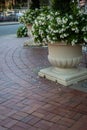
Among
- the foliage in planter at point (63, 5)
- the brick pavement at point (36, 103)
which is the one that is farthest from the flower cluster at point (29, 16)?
the foliage in planter at point (63, 5)

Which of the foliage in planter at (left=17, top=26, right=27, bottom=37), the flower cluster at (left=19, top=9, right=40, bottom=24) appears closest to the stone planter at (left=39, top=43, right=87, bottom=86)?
the flower cluster at (left=19, top=9, right=40, bottom=24)

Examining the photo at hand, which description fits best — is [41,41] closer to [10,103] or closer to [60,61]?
[60,61]

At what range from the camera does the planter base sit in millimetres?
5082

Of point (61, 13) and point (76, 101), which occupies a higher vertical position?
point (61, 13)

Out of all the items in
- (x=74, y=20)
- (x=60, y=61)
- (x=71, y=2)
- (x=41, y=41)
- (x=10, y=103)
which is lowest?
(x=10, y=103)

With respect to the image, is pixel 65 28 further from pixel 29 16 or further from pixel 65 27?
pixel 29 16

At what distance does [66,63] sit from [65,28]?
68cm

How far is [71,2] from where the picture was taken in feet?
16.8

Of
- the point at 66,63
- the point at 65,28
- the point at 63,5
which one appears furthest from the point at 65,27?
the point at 66,63

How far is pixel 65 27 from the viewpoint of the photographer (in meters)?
4.81

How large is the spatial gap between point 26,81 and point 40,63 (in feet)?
4.77

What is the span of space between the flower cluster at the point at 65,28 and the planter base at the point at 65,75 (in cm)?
64

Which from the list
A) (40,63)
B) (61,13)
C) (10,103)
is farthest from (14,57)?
(10,103)

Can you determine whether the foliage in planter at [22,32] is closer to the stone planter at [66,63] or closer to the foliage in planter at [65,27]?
the stone planter at [66,63]
